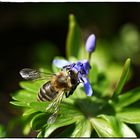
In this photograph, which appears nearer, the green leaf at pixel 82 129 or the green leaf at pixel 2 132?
the green leaf at pixel 82 129

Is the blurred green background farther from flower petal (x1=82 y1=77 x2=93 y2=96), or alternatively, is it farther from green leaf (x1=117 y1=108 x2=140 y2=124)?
flower petal (x1=82 y1=77 x2=93 y2=96)

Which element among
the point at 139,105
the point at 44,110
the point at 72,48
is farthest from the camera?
the point at 72,48

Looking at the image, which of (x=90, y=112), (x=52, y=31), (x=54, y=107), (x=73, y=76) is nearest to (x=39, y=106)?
(x=54, y=107)

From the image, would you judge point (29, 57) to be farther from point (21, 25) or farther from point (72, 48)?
point (72, 48)

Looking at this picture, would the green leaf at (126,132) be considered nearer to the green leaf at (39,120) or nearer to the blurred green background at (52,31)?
the green leaf at (39,120)

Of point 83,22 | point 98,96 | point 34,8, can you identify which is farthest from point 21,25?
point 98,96

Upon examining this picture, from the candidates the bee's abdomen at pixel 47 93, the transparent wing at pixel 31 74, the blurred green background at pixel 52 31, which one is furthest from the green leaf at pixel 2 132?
the blurred green background at pixel 52 31
